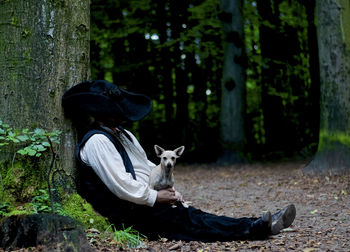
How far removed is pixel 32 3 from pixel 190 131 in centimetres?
1552

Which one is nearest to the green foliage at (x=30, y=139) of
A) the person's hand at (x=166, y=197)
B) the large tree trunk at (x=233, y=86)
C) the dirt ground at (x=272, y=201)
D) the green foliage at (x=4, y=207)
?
the green foliage at (x=4, y=207)

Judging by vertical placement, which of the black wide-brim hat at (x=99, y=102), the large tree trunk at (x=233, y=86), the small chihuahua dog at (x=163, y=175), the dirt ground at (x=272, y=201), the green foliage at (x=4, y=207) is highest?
the large tree trunk at (x=233, y=86)

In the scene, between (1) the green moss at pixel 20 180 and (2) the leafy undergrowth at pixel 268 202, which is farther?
(2) the leafy undergrowth at pixel 268 202

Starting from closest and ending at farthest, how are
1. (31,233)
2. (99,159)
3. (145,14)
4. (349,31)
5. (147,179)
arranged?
1. (31,233)
2. (99,159)
3. (147,179)
4. (349,31)
5. (145,14)

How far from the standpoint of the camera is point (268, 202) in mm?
7531

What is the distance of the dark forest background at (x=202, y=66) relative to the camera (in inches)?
606

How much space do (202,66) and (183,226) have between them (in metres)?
15.9

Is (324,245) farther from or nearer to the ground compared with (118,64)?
nearer to the ground

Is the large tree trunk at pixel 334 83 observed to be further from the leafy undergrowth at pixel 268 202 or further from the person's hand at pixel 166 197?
the person's hand at pixel 166 197

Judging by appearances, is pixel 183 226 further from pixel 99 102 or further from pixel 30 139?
pixel 30 139

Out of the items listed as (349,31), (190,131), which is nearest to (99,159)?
(349,31)

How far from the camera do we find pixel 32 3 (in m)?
4.27

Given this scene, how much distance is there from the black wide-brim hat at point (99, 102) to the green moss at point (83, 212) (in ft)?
3.27

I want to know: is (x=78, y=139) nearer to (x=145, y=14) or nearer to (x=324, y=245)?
(x=324, y=245)
